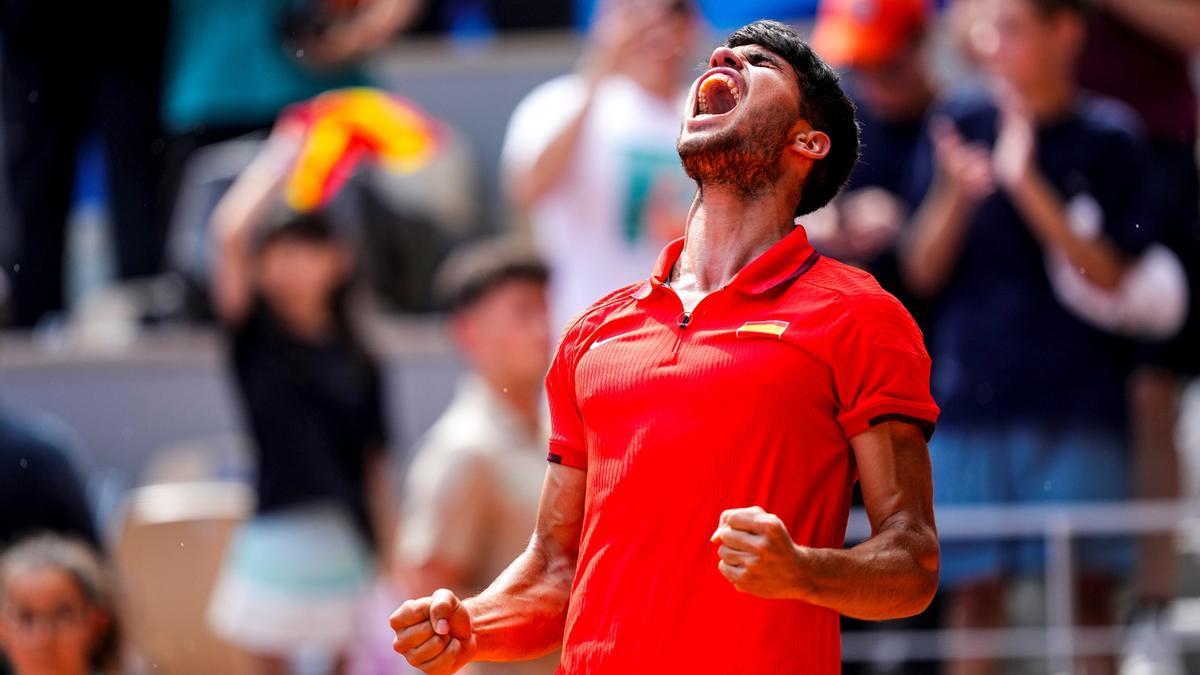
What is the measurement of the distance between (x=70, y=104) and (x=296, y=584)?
113 inches

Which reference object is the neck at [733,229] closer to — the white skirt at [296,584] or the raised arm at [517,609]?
the raised arm at [517,609]

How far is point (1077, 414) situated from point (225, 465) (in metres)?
3.62

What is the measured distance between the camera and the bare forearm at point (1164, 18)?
5.59 metres

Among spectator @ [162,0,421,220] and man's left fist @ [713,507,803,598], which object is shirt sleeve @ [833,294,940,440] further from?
spectator @ [162,0,421,220]

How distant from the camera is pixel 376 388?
6.03 metres

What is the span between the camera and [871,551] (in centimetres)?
176

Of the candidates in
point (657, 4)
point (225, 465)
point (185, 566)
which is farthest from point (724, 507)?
point (225, 465)

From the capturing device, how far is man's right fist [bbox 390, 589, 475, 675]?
73.1 inches

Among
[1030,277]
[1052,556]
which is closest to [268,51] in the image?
[1030,277]

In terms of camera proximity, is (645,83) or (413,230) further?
(413,230)

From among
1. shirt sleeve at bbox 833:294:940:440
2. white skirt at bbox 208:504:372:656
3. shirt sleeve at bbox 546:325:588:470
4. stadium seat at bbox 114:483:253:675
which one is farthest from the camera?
stadium seat at bbox 114:483:253:675

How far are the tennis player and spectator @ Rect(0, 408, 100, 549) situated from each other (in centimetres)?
353

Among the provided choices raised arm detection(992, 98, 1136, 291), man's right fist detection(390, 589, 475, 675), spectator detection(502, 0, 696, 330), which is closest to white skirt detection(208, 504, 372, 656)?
spectator detection(502, 0, 696, 330)

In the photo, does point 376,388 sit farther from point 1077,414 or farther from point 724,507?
point 724,507
